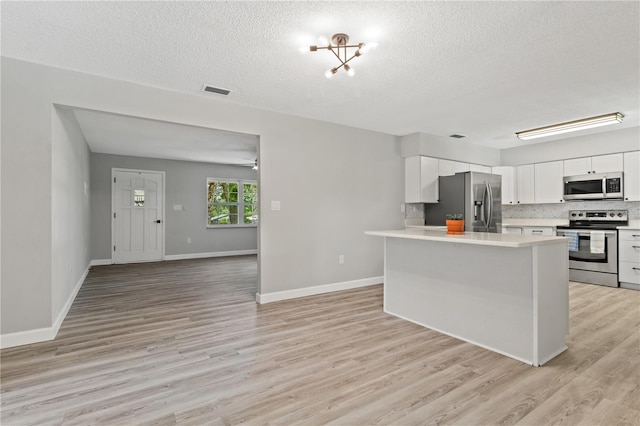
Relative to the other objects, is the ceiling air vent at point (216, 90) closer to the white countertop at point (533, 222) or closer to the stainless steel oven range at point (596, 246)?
the white countertop at point (533, 222)

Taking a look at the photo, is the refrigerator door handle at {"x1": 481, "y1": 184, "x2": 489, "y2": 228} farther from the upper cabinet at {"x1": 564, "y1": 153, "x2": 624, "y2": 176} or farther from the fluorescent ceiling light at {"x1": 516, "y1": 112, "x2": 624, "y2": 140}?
the upper cabinet at {"x1": 564, "y1": 153, "x2": 624, "y2": 176}

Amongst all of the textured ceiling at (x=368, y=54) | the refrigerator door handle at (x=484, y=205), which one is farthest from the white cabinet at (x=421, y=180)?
the textured ceiling at (x=368, y=54)

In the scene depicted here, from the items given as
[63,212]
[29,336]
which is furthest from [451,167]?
[29,336]

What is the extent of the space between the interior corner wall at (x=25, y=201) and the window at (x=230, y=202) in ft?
18.0

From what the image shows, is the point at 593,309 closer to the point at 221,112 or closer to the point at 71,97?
the point at 221,112

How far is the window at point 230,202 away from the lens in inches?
334

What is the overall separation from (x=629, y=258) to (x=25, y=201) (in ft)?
23.5

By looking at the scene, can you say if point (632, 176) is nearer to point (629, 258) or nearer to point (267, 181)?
point (629, 258)

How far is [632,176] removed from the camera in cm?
493

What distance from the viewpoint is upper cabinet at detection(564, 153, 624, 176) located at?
509 cm

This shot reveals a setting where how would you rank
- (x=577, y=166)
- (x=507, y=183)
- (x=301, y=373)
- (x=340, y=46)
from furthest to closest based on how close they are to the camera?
(x=507, y=183) < (x=577, y=166) < (x=340, y=46) < (x=301, y=373)

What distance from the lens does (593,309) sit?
3770mm

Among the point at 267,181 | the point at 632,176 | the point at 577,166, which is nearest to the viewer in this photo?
the point at 267,181

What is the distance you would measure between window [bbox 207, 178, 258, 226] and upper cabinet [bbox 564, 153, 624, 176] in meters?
6.62
